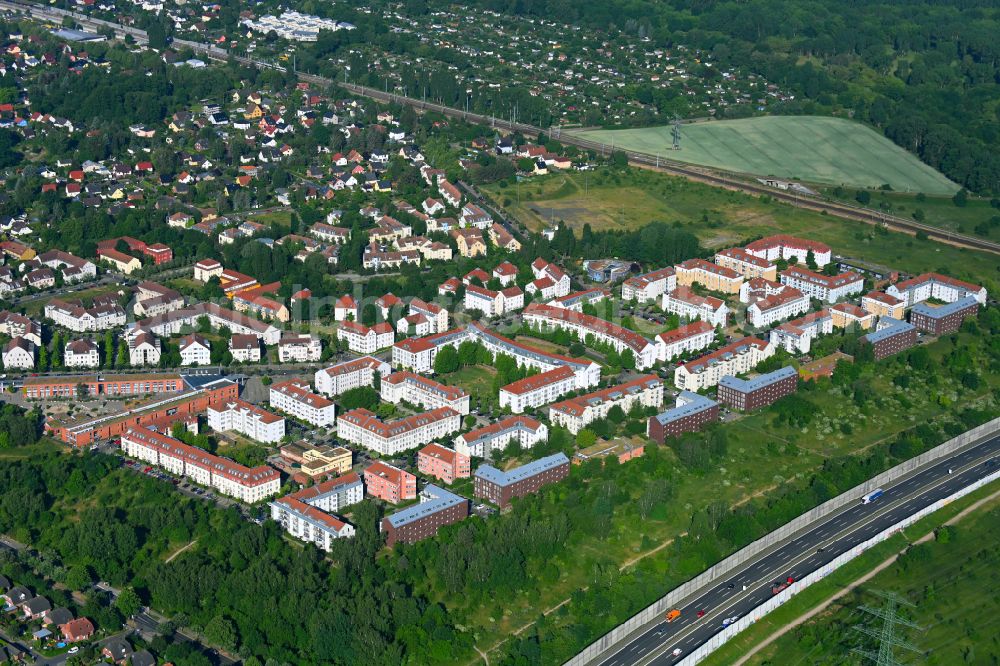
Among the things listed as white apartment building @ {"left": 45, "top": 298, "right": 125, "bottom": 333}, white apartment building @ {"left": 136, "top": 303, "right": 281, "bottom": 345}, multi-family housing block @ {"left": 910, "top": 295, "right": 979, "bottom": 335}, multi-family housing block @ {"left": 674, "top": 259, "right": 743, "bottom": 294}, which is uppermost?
multi-family housing block @ {"left": 910, "top": 295, "right": 979, "bottom": 335}

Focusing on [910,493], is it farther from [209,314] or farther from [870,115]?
[870,115]

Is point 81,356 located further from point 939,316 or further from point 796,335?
point 939,316

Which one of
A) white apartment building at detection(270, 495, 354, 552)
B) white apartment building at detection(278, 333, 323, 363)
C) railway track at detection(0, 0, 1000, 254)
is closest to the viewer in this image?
white apartment building at detection(270, 495, 354, 552)

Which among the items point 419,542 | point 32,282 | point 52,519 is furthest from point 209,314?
point 419,542

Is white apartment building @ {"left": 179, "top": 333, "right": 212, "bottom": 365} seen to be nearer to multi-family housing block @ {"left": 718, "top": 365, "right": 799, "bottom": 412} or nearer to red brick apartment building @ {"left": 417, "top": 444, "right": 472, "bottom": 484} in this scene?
red brick apartment building @ {"left": 417, "top": 444, "right": 472, "bottom": 484}

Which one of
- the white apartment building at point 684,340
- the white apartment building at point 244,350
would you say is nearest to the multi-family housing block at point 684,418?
the white apartment building at point 684,340

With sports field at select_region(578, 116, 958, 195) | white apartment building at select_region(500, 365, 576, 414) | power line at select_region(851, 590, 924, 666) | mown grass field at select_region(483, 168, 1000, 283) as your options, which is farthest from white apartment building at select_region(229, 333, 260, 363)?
sports field at select_region(578, 116, 958, 195)
